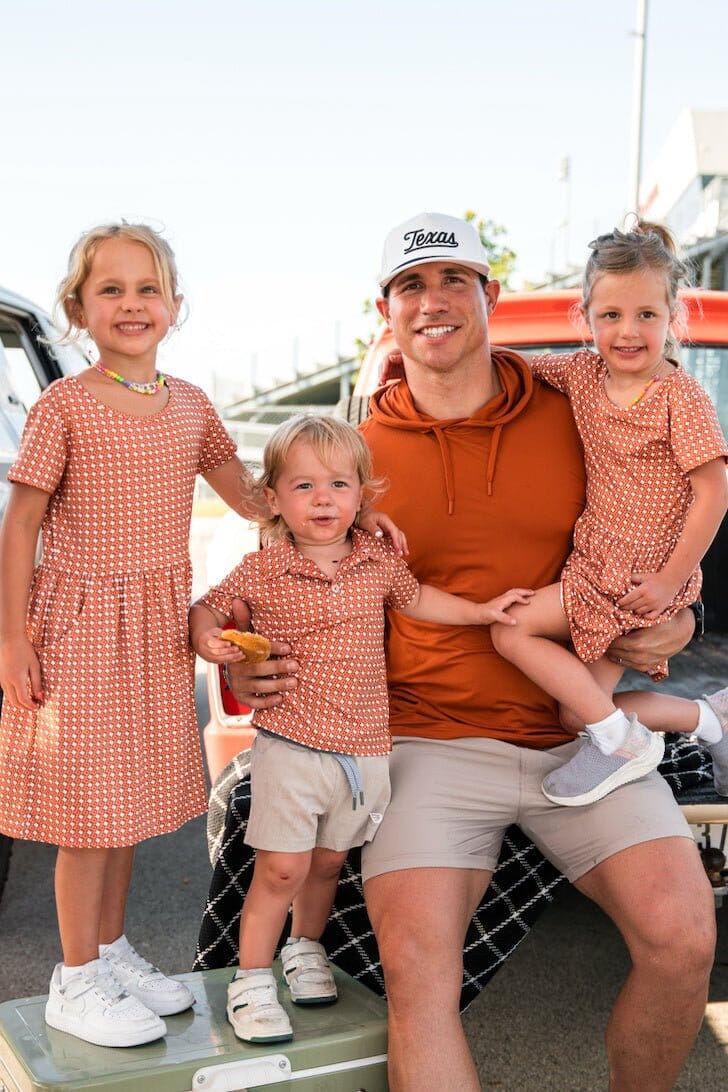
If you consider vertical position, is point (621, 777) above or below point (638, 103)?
below

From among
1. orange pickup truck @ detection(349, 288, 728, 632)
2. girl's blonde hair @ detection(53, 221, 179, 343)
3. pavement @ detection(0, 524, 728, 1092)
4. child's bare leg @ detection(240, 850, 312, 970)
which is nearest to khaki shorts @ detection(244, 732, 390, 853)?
child's bare leg @ detection(240, 850, 312, 970)

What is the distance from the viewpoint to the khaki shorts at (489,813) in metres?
2.69

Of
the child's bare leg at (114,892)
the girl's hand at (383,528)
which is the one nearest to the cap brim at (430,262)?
the girl's hand at (383,528)

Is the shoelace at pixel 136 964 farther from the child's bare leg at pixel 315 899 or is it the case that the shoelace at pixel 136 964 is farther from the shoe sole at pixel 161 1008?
the child's bare leg at pixel 315 899

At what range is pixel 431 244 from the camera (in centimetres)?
320

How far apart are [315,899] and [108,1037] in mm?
568

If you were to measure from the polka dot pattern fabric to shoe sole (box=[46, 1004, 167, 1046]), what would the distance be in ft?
2.16

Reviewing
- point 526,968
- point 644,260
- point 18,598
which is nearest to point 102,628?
point 18,598

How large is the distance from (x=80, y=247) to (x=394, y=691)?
1.30 metres

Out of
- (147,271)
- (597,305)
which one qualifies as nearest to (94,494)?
(147,271)

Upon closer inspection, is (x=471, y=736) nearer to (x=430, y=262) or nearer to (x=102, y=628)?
(x=102, y=628)

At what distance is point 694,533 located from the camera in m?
2.87

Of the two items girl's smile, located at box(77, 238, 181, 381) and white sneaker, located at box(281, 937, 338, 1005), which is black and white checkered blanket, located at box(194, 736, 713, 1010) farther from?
girl's smile, located at box(77, 238, 181, 381)

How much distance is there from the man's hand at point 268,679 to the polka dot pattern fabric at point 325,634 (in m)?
0.02
